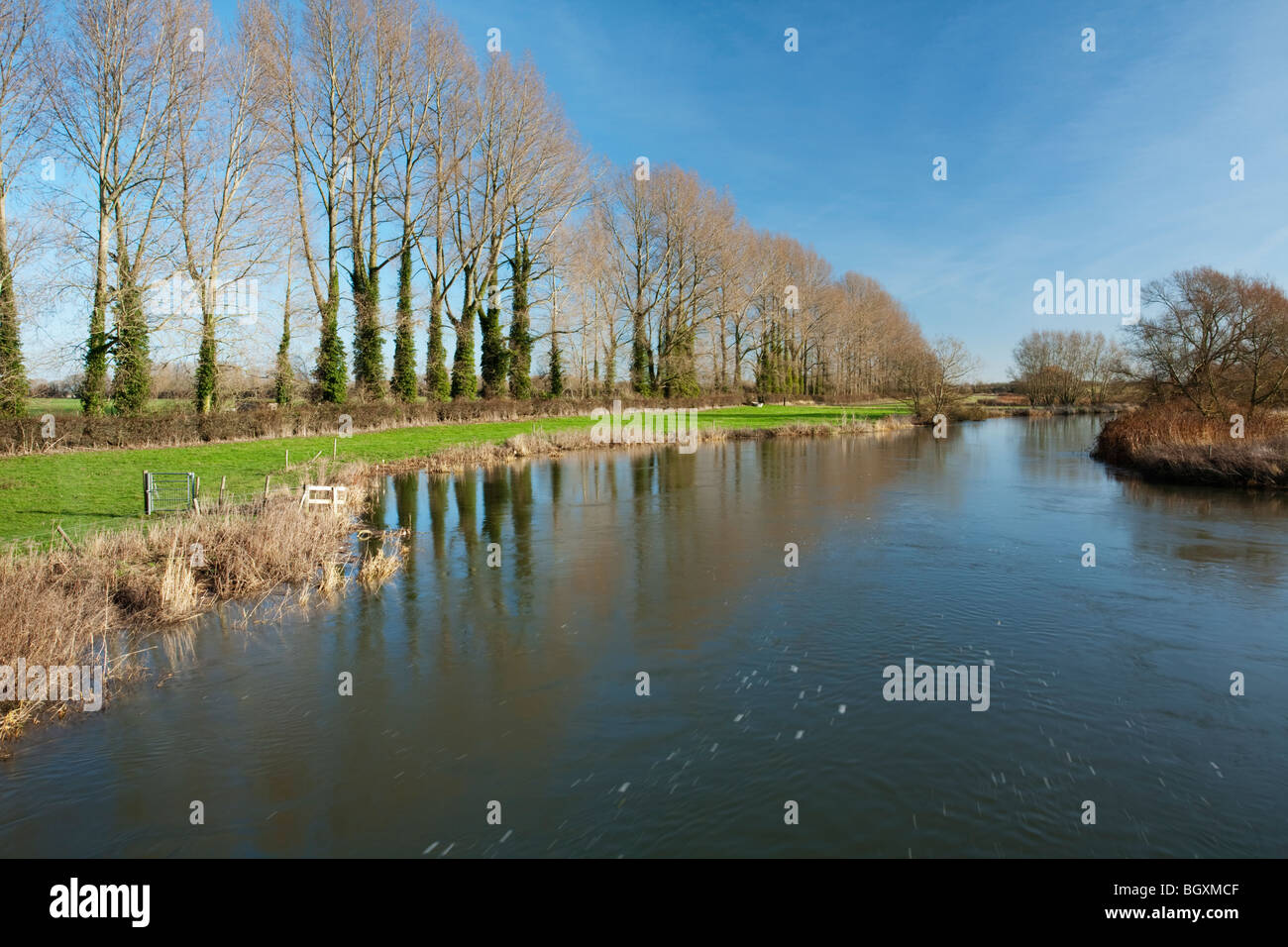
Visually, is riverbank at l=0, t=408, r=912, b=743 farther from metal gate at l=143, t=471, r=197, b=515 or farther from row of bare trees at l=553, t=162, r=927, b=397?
row of bare trees at l=553, t=162, r=927, b=397

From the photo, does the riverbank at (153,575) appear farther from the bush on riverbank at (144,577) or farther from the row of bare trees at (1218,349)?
the row of bare trees at (1218,349)

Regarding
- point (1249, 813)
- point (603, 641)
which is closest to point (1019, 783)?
point (1249, 813)

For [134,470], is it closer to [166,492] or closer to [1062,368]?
[166,492]

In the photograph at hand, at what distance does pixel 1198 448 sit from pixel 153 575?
83.9 feet

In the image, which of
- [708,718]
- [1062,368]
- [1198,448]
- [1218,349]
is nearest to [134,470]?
[708,718]

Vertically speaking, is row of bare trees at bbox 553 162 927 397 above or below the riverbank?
above

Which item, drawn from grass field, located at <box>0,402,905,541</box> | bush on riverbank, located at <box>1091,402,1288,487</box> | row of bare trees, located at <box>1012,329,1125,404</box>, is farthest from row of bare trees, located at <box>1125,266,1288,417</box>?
row of bare trees, located at <box>1012,329,1125,404</box>

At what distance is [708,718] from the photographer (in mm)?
6047

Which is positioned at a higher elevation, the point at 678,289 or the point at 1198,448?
the point at 678,289

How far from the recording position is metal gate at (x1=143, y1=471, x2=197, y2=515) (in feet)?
40.0

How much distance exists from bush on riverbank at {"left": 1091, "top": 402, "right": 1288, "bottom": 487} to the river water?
8.80 metres
